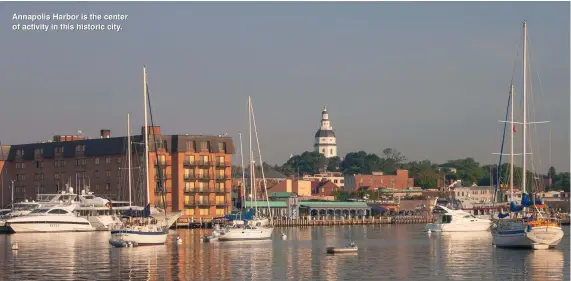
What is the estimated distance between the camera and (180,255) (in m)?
72.1

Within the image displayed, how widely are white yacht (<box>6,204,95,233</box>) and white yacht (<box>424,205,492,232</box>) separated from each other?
1580 inches

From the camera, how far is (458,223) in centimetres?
12044

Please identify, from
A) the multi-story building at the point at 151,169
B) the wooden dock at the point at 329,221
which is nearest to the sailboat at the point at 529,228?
the wooden dock at the point at 329,221

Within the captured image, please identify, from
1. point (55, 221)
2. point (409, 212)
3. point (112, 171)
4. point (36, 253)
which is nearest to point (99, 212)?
point (55, 221)

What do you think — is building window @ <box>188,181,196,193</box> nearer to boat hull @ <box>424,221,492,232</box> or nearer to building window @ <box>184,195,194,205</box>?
building window @ <box>184,195,194,205</box>

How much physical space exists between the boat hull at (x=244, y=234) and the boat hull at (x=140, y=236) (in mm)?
8827

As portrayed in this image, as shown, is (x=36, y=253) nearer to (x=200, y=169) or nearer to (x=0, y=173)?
(x=200, y=169)

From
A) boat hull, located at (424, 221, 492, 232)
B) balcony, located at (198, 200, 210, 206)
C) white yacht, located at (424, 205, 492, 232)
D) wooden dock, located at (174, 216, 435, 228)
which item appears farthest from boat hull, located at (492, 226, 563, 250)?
balcony, located at (198, 200, 210, 206)

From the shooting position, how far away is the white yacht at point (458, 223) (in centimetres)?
11981

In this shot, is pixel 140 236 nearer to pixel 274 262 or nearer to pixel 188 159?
pixel 274 262

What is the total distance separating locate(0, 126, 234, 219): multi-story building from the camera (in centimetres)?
14341

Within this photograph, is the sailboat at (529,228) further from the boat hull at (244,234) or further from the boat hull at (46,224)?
the boat hull at (46,224)

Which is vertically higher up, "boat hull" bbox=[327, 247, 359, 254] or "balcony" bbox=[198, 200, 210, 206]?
"balcony" bbox=[198, 200, 210, 206]

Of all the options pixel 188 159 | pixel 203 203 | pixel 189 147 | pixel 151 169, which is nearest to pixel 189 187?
pixel 203 203
